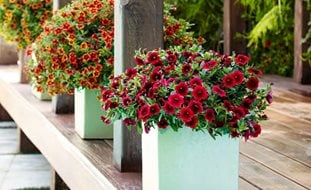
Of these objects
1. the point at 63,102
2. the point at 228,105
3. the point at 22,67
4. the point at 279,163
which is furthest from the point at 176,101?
the point at 22,67

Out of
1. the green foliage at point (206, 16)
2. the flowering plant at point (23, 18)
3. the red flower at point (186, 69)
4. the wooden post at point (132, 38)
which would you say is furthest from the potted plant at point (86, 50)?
the green foliage at point (206, 16)

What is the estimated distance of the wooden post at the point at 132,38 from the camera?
8.59 ft

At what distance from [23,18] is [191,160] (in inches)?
111

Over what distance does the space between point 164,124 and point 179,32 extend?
1.04 metres

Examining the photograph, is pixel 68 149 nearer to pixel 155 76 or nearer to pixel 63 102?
pixel 63 102

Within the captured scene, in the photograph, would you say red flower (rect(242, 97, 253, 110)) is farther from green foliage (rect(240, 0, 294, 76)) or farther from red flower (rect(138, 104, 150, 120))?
green foliage (rect(240, 0, 294, 76))

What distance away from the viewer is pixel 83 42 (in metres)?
3.14

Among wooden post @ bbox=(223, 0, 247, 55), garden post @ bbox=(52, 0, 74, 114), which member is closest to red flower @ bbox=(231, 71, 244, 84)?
garden post @ bbox=(52, 0, 74, 114)

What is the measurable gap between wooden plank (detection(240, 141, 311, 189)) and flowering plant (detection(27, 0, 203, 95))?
1.49 ft

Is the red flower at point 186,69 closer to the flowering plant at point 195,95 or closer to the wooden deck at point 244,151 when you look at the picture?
the flowering plant at point 195,95

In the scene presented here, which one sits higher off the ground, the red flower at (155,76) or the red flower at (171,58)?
the red flower at (171,58)

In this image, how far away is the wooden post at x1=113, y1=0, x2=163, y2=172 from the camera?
2.62 meters

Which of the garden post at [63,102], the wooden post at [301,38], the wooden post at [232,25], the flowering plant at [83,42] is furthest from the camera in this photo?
the wooden post at [232,25]

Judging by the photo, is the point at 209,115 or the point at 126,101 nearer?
the point at 209,115
